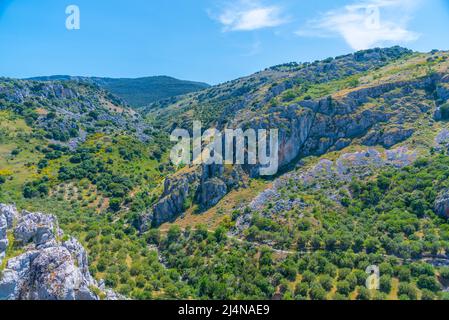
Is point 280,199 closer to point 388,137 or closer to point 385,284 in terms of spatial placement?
point 385,284

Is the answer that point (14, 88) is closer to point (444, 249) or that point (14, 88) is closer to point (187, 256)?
point (187, 256)

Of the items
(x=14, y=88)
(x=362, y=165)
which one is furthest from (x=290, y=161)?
(x=14, y=88)

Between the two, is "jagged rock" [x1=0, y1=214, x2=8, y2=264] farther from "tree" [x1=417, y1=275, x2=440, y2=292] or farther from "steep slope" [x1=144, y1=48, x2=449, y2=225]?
"tree" [x1=417, y1=275, x2=440, y2=292]

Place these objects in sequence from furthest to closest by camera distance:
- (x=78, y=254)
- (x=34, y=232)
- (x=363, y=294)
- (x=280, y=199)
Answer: (x=280, y=199), (x=363, y=294), (x=78, y=254), (x=34, y=232)

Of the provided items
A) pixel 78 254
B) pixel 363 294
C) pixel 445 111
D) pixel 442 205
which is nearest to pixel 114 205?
pixel 78 254

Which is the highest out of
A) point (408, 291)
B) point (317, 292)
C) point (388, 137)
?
point (388, 137)
